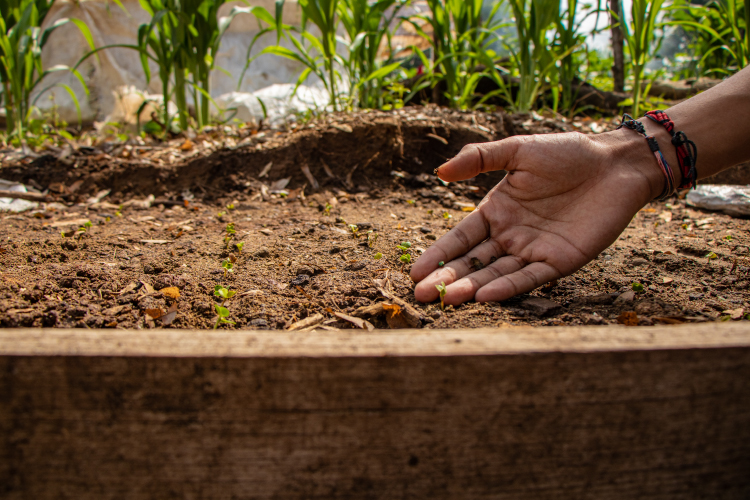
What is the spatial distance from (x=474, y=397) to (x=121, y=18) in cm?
685

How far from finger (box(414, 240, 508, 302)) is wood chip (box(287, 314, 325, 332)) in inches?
11.2

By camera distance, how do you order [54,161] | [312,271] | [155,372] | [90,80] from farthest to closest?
1. [90,80]
2. [54,161]
3. [312,271]
4. [155,372]

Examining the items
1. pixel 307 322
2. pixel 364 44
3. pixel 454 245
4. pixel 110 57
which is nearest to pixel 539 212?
pixel 454 245

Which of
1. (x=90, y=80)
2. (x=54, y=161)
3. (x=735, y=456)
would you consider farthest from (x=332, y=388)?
(x=90, y=80)

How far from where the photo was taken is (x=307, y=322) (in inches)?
44.3

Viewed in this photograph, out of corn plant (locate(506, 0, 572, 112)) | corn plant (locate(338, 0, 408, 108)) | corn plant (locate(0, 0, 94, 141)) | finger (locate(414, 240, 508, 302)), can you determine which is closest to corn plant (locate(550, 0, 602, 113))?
corn plant (locate(506, 0, 572, 112))

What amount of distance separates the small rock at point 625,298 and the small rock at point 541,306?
0.60 ft

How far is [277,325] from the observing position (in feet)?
3.70

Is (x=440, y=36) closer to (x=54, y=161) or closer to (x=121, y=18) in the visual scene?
(x=54, y=161)

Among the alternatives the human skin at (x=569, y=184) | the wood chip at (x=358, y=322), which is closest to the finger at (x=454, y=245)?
the human skin at (x=569, y=184)

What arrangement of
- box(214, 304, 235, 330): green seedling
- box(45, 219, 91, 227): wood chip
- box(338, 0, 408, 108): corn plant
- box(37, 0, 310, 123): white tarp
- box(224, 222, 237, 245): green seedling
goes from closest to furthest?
box(214, 304, 235, 330): green seedling
box(224, 222, 237, 245): green seedling
box(45, 219, 91, 227): wood chip
box(338, 0, 408, 108): corn plant
box(37, 0, 310, 123): white tarp

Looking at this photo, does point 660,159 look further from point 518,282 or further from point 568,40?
point 568,40

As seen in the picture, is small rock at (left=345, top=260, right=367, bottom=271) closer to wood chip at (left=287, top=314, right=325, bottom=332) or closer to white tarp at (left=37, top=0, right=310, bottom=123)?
wood chip at (left=287, top=314, right=325, bottom=332)

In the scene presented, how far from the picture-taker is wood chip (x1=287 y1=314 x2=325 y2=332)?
3.61 feet
